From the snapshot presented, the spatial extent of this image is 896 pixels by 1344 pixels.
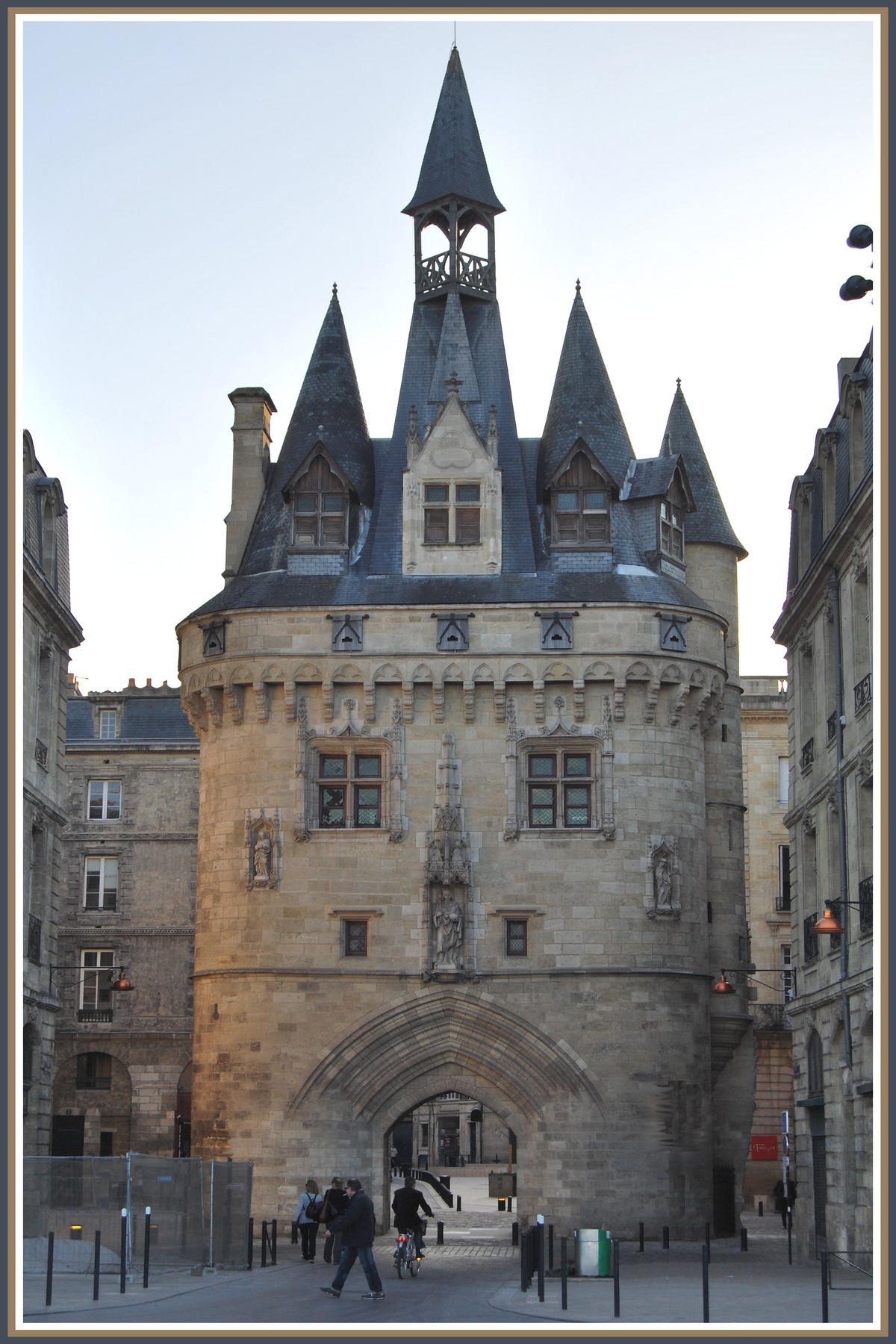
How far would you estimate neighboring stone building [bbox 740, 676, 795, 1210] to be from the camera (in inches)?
2066

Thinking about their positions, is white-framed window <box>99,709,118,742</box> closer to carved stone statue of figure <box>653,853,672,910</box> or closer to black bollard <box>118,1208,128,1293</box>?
carved stone statue of figure <box>653,853,672,910</box>

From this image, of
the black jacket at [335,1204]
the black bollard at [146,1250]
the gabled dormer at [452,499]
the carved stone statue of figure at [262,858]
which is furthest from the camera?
the gabled dormer at [452,499]

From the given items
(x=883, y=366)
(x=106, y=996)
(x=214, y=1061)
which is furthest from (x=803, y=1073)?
(x=106, y=996)

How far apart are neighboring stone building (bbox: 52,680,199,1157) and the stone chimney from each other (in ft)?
52.2

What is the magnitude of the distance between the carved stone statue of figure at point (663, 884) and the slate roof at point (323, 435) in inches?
377

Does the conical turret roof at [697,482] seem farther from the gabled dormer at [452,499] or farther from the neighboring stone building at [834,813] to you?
the neighboring stone building at [834,813]

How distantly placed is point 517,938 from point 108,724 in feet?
78.7

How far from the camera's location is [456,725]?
119ft

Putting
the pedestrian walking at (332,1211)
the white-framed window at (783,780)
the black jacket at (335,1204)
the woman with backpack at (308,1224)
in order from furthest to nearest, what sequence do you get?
the white-framed window at (783,780) < the woman with backpack at (308,1224) < the black jacket at (335,1204) < the pedestrian walking at (332,1211)

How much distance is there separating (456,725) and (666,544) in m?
6.13

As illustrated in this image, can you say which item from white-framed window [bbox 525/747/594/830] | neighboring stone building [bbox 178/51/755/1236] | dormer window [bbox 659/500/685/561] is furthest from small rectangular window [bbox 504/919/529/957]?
dormer window [bbox 659/500/685/561]

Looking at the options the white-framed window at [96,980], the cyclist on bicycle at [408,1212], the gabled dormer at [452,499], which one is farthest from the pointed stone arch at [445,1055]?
the white-framed window at [96,980]

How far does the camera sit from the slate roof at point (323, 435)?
3878 centimetres

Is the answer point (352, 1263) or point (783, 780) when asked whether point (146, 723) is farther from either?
point (352, 1263)
